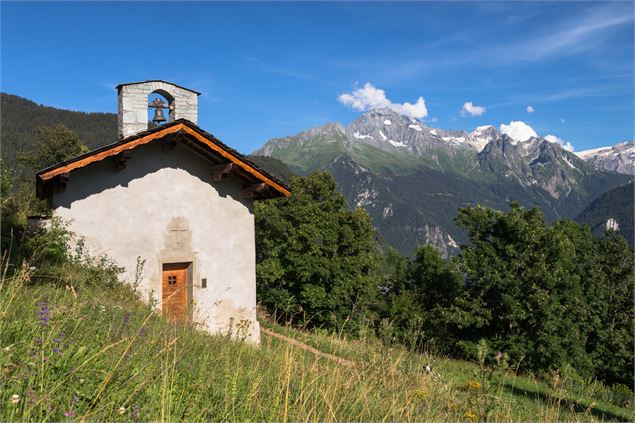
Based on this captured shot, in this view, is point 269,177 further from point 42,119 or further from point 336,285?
point 42,119

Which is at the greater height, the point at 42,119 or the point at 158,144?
the point at 42,119

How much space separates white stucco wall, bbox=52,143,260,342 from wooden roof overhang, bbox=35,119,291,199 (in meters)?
0.25

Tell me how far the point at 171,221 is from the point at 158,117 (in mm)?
3016

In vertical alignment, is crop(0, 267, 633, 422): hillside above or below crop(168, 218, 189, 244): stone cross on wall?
below

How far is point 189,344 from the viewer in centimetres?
587

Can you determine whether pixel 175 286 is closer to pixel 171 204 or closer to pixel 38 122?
pixel 171 204

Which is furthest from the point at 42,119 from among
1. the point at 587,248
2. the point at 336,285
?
the point at 587,248

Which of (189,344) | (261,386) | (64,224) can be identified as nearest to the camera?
(261,386)

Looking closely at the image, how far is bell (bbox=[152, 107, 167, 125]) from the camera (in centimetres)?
1358

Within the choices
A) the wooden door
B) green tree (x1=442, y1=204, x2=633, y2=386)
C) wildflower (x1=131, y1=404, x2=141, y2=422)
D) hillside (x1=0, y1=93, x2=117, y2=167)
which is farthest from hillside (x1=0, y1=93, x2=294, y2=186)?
wildflower (x1=131, y1=404, x2=141, y2=422)

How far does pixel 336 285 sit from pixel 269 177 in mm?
19592

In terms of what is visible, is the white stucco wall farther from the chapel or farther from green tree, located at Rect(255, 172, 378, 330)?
green tree, located at Rect(255, 172, 378, 330)

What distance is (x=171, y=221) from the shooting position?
12.9 metres

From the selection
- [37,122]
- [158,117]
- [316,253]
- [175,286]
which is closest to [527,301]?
[316,253]
